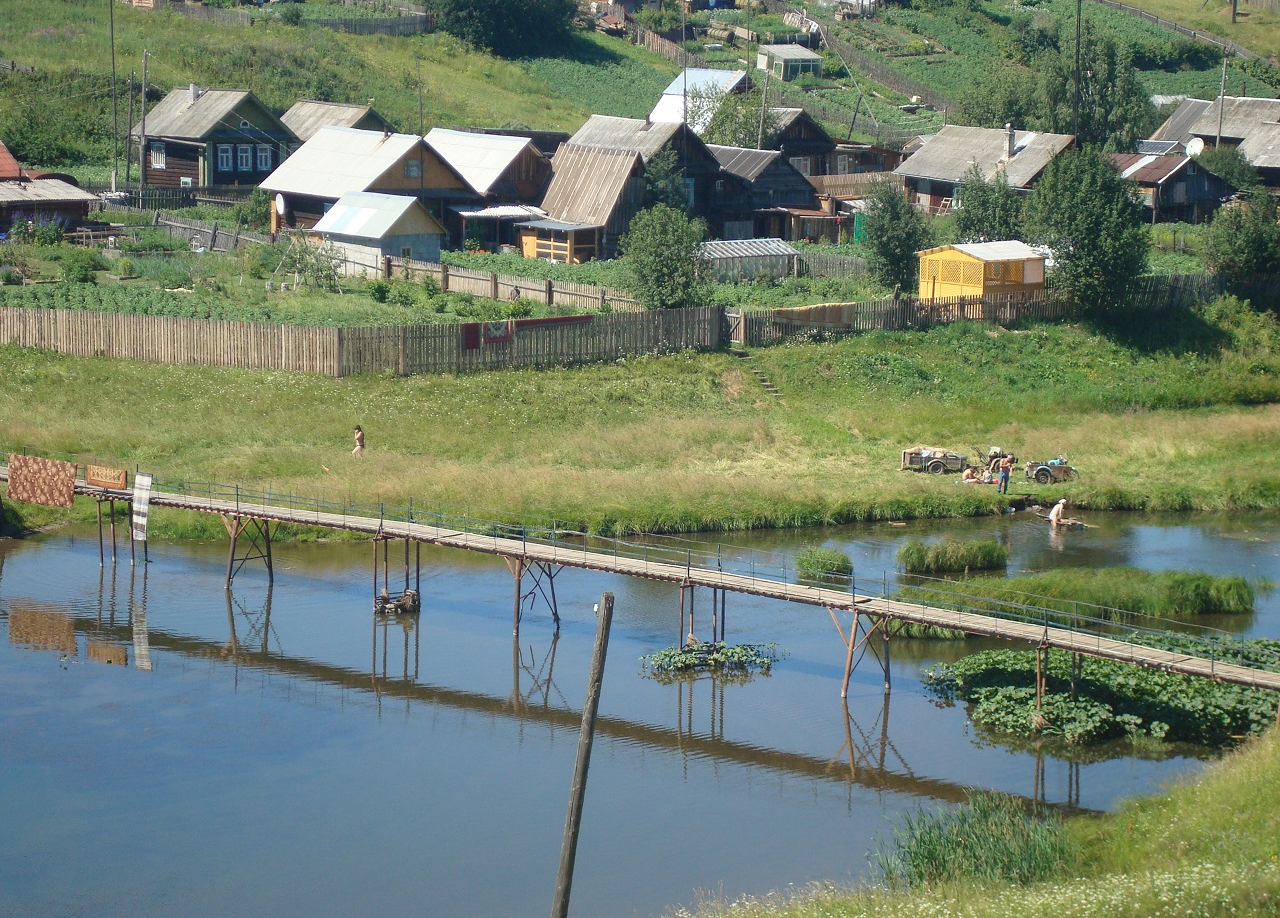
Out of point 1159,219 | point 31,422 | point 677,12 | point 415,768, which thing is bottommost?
point 415,768

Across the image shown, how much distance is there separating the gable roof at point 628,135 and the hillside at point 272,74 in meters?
20.9

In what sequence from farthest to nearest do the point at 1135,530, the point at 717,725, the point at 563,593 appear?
the point at 1135,530
the point at 563,593
the point at 717,725

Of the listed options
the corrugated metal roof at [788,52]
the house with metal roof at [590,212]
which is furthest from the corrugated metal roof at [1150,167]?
the corrugated metal roof at [788,52]

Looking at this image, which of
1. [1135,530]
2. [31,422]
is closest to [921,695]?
[1135,530]

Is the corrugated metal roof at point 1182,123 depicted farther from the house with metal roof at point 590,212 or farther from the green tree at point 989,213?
the house with metal roof at point 590,212

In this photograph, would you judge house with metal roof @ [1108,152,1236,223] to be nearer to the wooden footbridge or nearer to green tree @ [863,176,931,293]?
green tree @ [863,176,931,293]

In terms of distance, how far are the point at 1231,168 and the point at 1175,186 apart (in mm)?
4625

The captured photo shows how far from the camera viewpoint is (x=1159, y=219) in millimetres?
80312

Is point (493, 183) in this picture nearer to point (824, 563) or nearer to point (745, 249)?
point (745, 249)

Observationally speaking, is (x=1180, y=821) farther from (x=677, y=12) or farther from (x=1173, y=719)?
(x=677, y=12)

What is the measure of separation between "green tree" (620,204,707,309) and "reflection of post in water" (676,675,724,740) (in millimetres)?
25590

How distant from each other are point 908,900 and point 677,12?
11316cm

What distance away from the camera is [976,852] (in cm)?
2333

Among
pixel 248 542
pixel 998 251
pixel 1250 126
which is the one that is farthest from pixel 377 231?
pixel 1250 126
